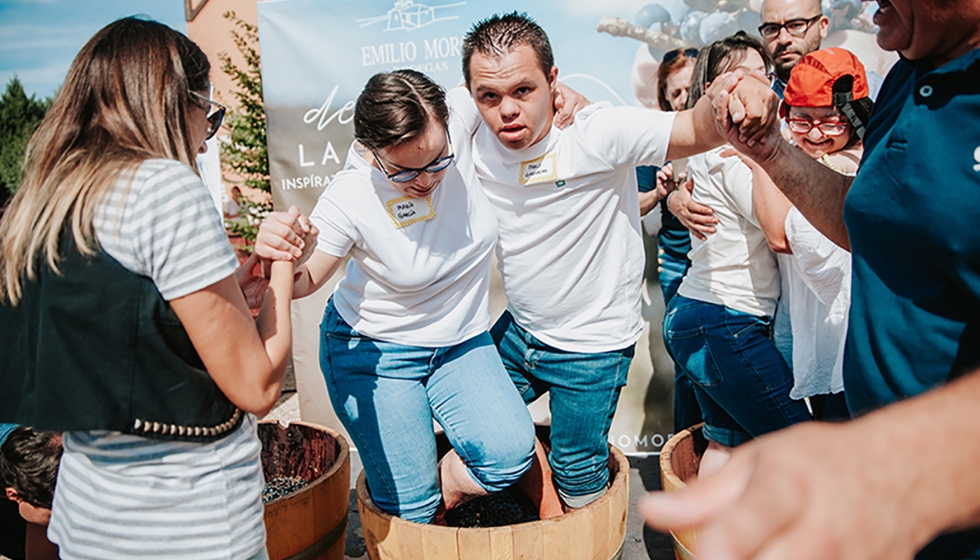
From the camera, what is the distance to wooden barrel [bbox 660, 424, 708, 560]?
7.01ft

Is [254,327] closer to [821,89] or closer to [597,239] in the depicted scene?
[597,239]

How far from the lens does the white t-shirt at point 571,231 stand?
2197mm

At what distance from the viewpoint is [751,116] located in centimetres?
150

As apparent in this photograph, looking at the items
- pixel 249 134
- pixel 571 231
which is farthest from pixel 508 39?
pixel 249 134

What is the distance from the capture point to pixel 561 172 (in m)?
2.19

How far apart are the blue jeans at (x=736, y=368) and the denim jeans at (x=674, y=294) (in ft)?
2.05

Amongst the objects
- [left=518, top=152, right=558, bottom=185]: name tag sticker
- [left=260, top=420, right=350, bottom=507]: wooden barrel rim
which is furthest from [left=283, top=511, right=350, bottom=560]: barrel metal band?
[left=518, top=152, right=558, bottom=185]: name tag sticker

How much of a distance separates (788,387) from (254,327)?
1699 millimetres

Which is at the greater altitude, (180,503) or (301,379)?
(180,503)

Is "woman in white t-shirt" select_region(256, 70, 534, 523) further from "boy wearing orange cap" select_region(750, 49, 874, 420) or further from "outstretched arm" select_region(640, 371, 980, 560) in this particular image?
"outstretched arm" select_region(640, 371, 980, 560)

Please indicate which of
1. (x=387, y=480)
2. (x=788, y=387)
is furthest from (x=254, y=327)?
(x=788, y=387)

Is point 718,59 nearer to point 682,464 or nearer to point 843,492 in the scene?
point 682,464

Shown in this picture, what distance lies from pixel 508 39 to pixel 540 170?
42 centimetres

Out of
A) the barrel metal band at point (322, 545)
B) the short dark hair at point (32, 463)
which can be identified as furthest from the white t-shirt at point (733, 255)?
the short dark hair at point (32, 463)
